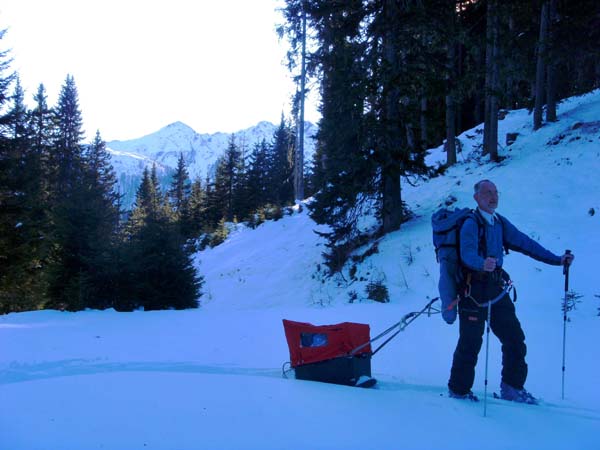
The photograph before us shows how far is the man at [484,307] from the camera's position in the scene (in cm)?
391

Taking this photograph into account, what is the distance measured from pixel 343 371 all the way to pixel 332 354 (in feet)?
0.67

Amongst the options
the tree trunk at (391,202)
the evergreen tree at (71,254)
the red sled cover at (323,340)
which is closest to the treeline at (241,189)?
the tree trunk at (391,202)

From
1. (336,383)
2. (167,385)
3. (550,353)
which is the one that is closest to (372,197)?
(550,353)

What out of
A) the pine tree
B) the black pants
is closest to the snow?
the black pants

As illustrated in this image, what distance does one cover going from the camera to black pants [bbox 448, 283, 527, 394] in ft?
12.9

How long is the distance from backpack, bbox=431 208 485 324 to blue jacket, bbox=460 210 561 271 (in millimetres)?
60

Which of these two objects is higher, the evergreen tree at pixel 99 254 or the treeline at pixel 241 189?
the treeline at pixel 241 189

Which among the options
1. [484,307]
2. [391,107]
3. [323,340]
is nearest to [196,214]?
[391,107]

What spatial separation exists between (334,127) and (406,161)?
225 cm

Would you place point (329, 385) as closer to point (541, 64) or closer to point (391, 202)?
point (391, 202)

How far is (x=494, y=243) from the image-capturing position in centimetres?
405

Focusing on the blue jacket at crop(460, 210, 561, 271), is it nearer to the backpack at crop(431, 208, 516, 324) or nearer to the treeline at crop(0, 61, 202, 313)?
the backpack at crop(431, 208, 516, 324)

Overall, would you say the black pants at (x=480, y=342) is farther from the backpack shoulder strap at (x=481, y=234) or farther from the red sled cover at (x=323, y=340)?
the red sled cover at (x=323, y=340)

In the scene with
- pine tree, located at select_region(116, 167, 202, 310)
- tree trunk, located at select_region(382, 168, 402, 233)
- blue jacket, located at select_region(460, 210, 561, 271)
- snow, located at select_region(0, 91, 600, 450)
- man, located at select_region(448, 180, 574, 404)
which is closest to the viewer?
snow, located at select_region(0, 91, 600, 450)
